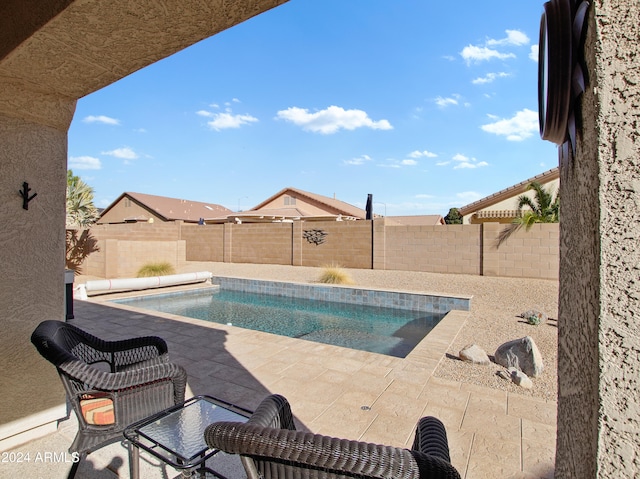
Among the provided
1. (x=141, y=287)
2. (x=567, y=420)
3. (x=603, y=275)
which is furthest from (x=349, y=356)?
(x=141, y=287)

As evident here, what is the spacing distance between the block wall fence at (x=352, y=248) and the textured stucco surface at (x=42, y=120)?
1109 cm

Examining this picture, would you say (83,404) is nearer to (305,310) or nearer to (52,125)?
(52,125)

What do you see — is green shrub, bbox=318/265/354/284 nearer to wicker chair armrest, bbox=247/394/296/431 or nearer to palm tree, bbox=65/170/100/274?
palm tree, bbox=65/170/100/274

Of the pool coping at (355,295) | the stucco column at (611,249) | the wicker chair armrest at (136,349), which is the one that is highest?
the stucco column at (611,249)

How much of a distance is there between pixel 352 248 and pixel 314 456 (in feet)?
44.5

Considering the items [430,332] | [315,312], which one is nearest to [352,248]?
[315,312]

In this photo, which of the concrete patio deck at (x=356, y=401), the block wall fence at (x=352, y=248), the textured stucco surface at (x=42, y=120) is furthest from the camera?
the block wall fence at (x=352, y=248)

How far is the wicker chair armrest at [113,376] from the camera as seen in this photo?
1.88 m

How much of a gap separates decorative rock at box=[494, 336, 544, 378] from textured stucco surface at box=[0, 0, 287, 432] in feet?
14.7

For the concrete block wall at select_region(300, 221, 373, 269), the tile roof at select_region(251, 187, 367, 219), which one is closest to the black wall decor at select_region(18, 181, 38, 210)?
the concrete block wall at select_region(300, 221, 373, 269)

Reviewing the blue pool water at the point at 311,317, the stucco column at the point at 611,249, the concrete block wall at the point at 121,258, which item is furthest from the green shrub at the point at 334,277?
the stucco column at the point at 611,249

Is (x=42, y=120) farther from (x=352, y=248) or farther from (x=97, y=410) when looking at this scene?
(x=352, y=248)

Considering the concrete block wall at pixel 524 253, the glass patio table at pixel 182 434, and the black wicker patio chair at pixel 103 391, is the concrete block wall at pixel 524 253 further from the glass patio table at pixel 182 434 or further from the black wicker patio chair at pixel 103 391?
the black wicker patio chair at pixel 103 391

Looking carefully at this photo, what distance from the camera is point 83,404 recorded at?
2.07 m
